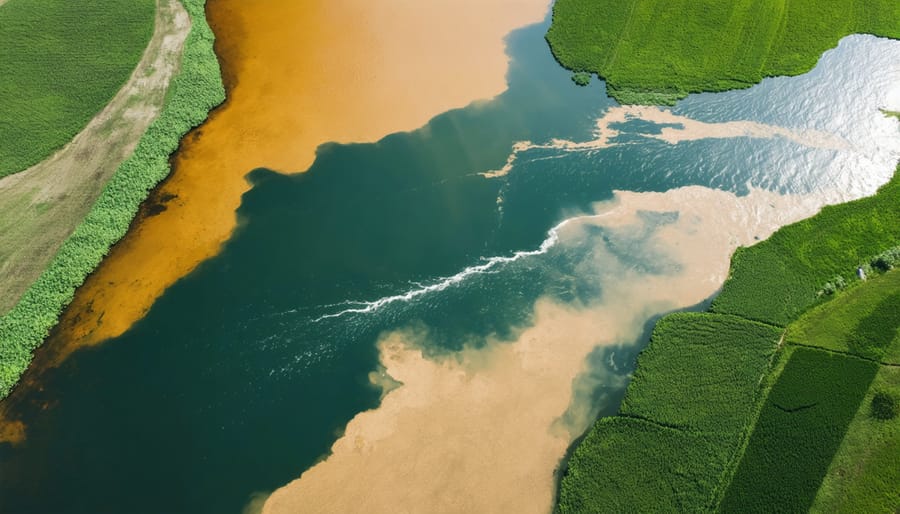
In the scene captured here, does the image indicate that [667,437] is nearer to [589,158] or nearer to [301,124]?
[589,158]

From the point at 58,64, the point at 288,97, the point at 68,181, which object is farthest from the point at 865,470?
the point at 58,64

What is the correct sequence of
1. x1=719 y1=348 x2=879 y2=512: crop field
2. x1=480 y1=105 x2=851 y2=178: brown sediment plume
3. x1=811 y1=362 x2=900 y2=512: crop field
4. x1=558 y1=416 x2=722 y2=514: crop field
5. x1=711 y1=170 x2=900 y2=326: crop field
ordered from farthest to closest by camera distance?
x1=480 y1=105 x2=851 y2=178: brown sediment plume < x1=711 y1=170 x2=900 y2=326: crop field < x1=558 y1=416 x2=722 y2=514: crop field < x1=719 y1=348 x2=879 y2=512: crop field < x1=811 y1=362 x2=900 y2=512: crop field

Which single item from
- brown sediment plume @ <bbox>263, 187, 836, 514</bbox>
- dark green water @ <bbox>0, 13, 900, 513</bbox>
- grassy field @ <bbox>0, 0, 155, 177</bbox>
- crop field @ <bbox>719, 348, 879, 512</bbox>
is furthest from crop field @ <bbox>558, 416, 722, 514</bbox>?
grassy field @ <bbox>0, 0, 155, 177</bbox>

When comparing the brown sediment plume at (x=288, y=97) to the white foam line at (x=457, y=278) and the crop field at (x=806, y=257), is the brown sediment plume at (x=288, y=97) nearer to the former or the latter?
the white foam line at (x=457, y=278)

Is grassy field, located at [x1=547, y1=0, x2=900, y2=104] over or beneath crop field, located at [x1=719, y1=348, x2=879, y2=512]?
over

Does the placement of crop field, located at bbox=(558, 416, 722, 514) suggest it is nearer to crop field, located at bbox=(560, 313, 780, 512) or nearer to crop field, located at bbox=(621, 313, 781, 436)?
crop field, located at bbox=(560, 313, 780, 512)

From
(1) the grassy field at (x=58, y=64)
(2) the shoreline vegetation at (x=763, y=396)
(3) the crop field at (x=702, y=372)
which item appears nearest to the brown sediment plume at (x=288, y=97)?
(1) the grassy field at (x=58, y=64)
